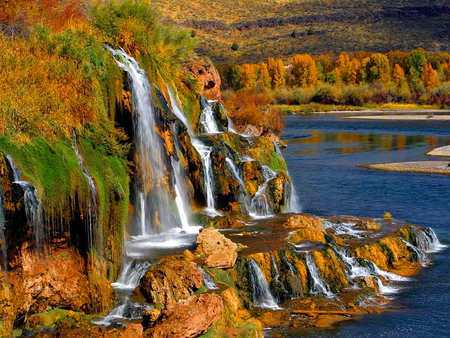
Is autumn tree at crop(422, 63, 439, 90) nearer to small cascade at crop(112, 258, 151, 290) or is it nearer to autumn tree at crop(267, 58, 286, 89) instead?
autumn tree at crop(267, 58, 286, 89)

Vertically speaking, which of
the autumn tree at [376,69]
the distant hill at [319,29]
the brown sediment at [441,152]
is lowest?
the brown sediment at [441,152]

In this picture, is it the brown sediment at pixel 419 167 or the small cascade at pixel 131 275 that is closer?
the small cascade at pixel 131 275

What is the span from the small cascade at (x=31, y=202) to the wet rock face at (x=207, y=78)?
849 inches

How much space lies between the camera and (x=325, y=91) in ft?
420

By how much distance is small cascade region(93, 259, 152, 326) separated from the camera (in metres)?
15.8

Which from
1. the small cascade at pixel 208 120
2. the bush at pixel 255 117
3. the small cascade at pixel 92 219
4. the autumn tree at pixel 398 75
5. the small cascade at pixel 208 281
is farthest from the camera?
the autumn tree at pixel 398 75

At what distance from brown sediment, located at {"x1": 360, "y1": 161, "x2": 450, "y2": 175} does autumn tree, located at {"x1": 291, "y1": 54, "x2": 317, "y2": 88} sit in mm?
92371

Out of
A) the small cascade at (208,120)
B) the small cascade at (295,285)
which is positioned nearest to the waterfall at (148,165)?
the small cascade at (295,285)

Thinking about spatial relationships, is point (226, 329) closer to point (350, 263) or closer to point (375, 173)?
point (350, 263)

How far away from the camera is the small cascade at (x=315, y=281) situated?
19172 mm

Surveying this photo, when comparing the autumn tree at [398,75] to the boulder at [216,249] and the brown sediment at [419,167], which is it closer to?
the brown sediment at [419,167]

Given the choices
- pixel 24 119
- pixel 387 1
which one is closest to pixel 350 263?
pixel 24 119

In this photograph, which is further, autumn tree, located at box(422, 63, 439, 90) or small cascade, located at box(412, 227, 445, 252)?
autumn tree, located at box(422, 63, 439, 90)

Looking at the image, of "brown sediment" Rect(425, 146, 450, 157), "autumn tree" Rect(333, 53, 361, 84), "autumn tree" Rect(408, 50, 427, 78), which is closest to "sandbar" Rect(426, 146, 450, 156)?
"brown sediment" Rect(425, 146, 450, 157)
